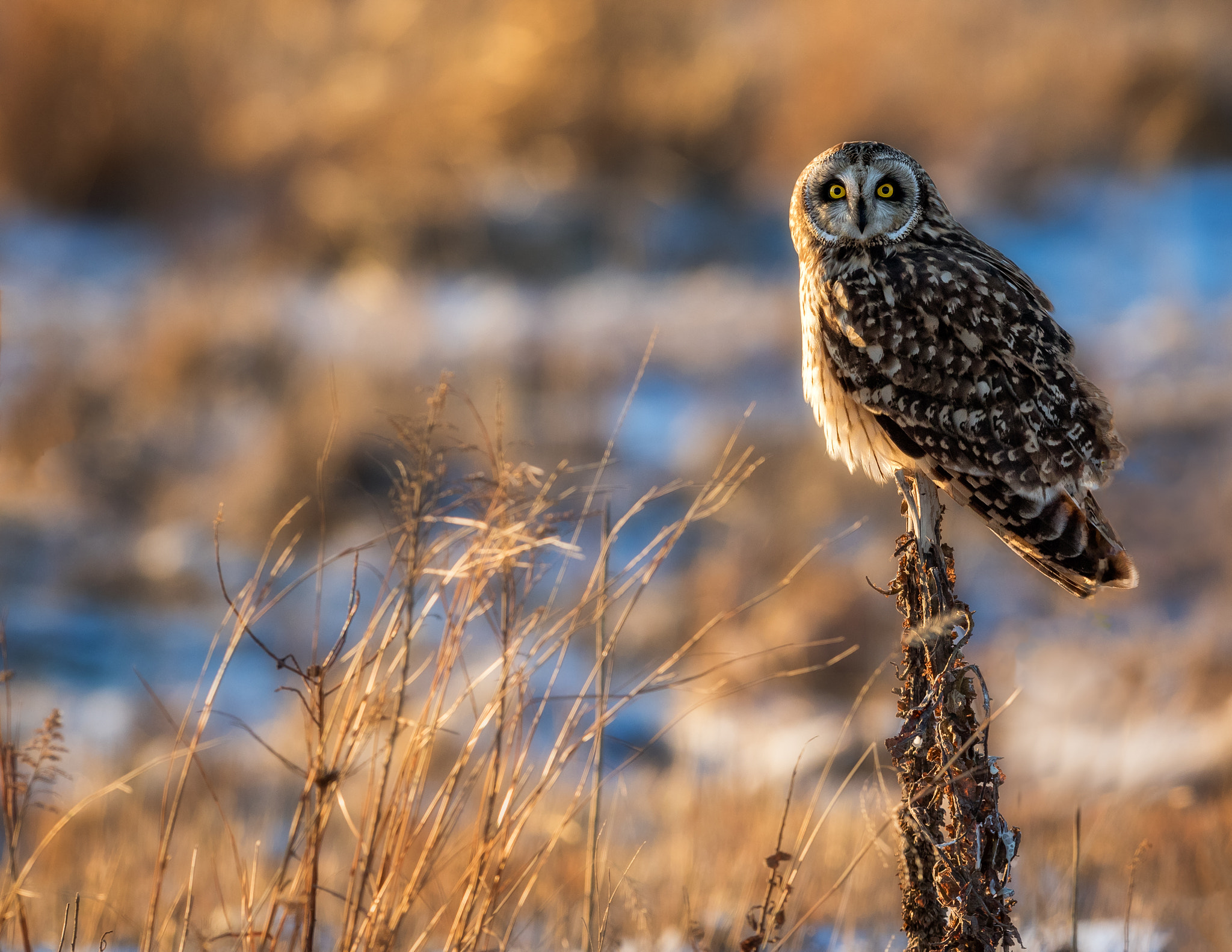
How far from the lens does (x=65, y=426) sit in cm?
961

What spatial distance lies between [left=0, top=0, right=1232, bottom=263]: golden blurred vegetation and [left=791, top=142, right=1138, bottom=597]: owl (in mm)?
8955

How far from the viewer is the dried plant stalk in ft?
7.11

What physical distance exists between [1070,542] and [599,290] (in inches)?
352

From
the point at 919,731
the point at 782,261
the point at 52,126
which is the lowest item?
the point at 919,731

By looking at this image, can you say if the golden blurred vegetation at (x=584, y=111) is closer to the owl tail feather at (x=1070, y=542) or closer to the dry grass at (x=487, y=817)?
the dry grass at (x=487, y=817)

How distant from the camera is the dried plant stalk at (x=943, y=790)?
2.17 metres

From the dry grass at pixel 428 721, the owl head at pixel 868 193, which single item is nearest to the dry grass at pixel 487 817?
the dry grass at pixel 428 721

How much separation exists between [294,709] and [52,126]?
9.65 metres

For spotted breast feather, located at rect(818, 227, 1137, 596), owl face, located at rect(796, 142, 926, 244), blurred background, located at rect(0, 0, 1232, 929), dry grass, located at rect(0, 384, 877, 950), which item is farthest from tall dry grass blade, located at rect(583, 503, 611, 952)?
blurred background, located at rect(0, 0, 1232, 929)

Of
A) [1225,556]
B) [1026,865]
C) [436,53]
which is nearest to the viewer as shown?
[1026,865]

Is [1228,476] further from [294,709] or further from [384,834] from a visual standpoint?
[384,834]

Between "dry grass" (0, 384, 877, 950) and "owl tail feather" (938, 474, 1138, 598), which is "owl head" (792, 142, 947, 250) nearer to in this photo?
"owl tail feather" (938, 474, 1138, 598)

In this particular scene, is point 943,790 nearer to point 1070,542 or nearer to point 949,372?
point 1070,542

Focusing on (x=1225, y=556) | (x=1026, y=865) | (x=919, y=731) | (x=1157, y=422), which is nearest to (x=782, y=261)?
(x=1157, y=422)
